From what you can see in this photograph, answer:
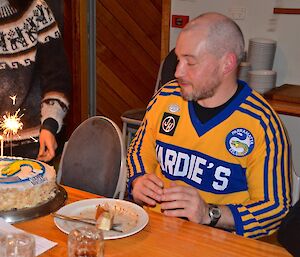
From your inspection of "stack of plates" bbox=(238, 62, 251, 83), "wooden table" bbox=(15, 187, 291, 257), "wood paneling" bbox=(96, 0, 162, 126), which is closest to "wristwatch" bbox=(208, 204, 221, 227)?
"wooden table" bbox=(15, 187, 291, 257)

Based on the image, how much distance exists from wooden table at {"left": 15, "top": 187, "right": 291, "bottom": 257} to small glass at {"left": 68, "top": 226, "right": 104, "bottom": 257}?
0.05 m

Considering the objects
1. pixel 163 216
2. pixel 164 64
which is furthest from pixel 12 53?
pixel 164 64

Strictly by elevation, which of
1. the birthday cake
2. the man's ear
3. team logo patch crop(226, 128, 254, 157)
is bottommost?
the birthday cake

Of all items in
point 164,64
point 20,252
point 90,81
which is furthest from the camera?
point 90,81

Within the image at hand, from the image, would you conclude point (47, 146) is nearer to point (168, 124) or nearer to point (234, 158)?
point (168, 124)

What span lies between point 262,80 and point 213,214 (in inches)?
86.2

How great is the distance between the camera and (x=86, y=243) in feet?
4.76

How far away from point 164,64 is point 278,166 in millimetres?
2047

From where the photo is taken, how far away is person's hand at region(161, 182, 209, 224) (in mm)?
1781

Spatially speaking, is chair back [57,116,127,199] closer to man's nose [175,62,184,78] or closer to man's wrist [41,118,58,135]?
man's wrist [41,118,58,135]

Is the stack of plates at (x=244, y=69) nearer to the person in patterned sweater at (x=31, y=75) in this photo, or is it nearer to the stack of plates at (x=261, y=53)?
the stack of plates at (x=261, y=53)

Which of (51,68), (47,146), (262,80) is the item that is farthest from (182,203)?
(262,80)

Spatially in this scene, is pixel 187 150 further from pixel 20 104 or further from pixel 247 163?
pixel 20 104

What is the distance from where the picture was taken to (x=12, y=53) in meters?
2.35
